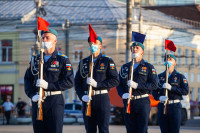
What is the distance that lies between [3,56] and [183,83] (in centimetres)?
3721

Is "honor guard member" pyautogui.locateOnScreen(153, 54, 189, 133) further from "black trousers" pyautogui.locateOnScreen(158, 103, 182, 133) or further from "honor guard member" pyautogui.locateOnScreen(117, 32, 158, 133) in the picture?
"honor guard member" pyautogui.locateOnScreen(117, 32, 158, 133)

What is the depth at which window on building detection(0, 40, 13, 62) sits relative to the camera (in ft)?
159

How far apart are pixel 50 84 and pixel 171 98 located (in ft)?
15.2

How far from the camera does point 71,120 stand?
106 feet

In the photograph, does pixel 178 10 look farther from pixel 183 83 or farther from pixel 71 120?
pixel 183 83

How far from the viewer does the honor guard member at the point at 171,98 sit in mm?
12086

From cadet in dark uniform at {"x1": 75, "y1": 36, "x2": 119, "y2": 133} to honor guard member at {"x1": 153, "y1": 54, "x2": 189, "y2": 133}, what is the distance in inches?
95.2

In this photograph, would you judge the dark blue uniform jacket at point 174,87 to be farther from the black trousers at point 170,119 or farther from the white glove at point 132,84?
the white glove at point 132,84

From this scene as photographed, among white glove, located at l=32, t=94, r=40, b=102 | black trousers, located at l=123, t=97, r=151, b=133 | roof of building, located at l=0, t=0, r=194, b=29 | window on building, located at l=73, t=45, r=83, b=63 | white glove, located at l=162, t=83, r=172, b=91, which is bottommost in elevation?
black trousers, located at l=123, t=97, r=151, b=133

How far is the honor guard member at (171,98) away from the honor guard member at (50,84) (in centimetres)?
399

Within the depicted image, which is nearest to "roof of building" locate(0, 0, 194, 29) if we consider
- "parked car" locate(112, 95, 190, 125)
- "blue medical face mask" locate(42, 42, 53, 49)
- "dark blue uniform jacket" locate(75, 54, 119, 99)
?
"parked car" locate(112, 95, 190, 125)

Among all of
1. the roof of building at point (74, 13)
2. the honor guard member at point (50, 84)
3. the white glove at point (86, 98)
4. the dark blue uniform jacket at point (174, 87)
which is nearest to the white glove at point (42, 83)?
the honor guard member at point (50, 84)

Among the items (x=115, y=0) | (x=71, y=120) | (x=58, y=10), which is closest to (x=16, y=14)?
(x=58, y=10)

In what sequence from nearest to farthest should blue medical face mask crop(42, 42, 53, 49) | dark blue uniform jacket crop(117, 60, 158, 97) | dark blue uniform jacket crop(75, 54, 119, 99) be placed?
blue medical face mask crop(42, 42, 53, 49) → dark blue uniform jacket crop(75, 54, 119, 99) → dark blue uniform jacket crop(117, 60, 158, 97)
